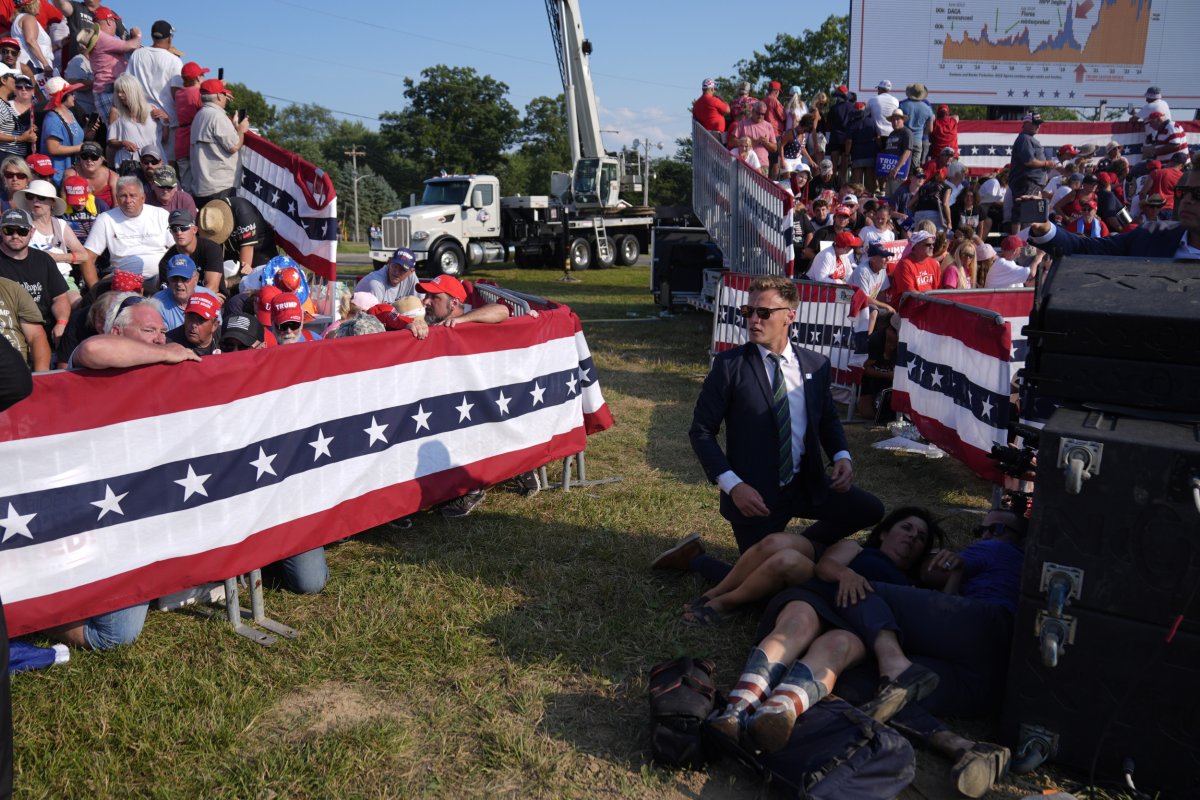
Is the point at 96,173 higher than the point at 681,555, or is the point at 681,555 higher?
the point at 96,173

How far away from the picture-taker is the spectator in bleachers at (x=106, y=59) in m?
10.1

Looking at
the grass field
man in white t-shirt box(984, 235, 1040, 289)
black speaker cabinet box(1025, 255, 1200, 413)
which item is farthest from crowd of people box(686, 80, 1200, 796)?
man in white t-shirt box(984, 235, 1040, 289)

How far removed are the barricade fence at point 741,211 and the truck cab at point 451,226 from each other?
9.64m

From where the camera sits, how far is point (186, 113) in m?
8.95

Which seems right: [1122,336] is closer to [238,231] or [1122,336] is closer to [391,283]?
[391,283]

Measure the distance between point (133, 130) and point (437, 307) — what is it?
4556 millimetres

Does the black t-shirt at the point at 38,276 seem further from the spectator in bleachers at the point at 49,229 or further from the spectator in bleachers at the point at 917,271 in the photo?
the spectator in bleachers at the point at 917,271

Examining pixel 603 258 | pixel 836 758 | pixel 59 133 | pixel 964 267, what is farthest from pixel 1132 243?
pixel 603 258

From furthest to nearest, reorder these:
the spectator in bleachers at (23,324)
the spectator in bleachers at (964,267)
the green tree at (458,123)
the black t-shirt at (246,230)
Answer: the green tree at (458,123) → the spectator in bleachers at (964,267) → the black t-shirt at (246,230) → the spectator in bleachers at (23,324)

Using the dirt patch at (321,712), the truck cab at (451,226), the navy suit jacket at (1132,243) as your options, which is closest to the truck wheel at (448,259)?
the truck cab at (451,226)

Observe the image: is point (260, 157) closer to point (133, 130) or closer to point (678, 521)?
point (133, 130)

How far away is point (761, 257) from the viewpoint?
41.9 ft

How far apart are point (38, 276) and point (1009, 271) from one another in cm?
960

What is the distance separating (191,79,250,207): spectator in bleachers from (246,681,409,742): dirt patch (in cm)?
604
